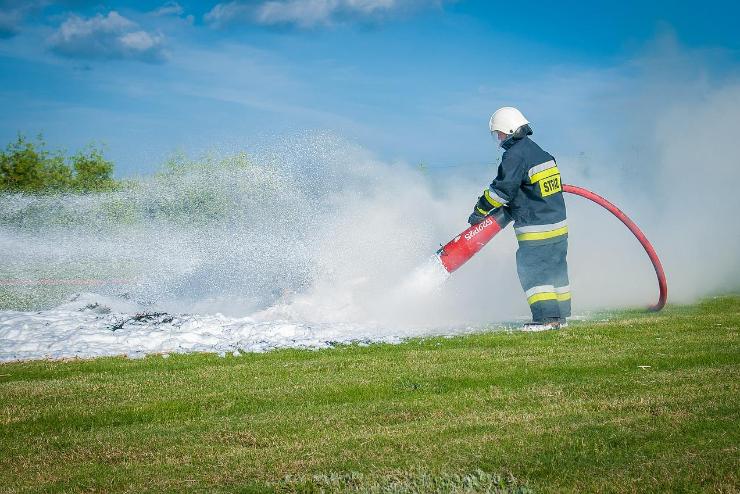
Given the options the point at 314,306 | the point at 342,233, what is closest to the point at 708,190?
the point at 342,233

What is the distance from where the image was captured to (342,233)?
16.5 metres

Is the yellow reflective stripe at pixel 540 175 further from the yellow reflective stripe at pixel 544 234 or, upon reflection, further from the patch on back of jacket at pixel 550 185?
the yellow reflective stripe at pixel 544 234

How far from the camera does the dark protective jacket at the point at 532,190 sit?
12.0m

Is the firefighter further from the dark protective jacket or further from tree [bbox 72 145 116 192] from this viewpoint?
tree [bbox 72 145 116 192]

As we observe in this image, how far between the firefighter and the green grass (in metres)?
1.87

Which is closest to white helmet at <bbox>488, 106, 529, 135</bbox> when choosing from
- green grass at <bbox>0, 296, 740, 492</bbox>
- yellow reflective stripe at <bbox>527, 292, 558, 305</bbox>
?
yellow reflective stripe at <bbox>527, 292, 558, 305</bbox>

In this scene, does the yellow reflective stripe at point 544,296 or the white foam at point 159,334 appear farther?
the yellow reflective stripe at point 544,296

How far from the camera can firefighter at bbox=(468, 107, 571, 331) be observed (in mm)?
12023

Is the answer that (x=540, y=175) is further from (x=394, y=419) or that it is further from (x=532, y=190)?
(x=394, y=419)

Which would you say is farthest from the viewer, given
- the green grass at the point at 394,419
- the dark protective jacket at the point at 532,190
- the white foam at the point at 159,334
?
the dark protective jacket at the point at 532,190

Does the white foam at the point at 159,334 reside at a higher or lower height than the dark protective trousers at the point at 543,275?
lower

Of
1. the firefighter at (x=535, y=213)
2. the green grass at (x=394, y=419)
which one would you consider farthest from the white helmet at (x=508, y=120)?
the green grass at (x=394, y=419)

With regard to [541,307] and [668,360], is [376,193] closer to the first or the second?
[541,307]

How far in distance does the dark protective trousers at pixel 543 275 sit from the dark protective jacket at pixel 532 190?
135 mm
